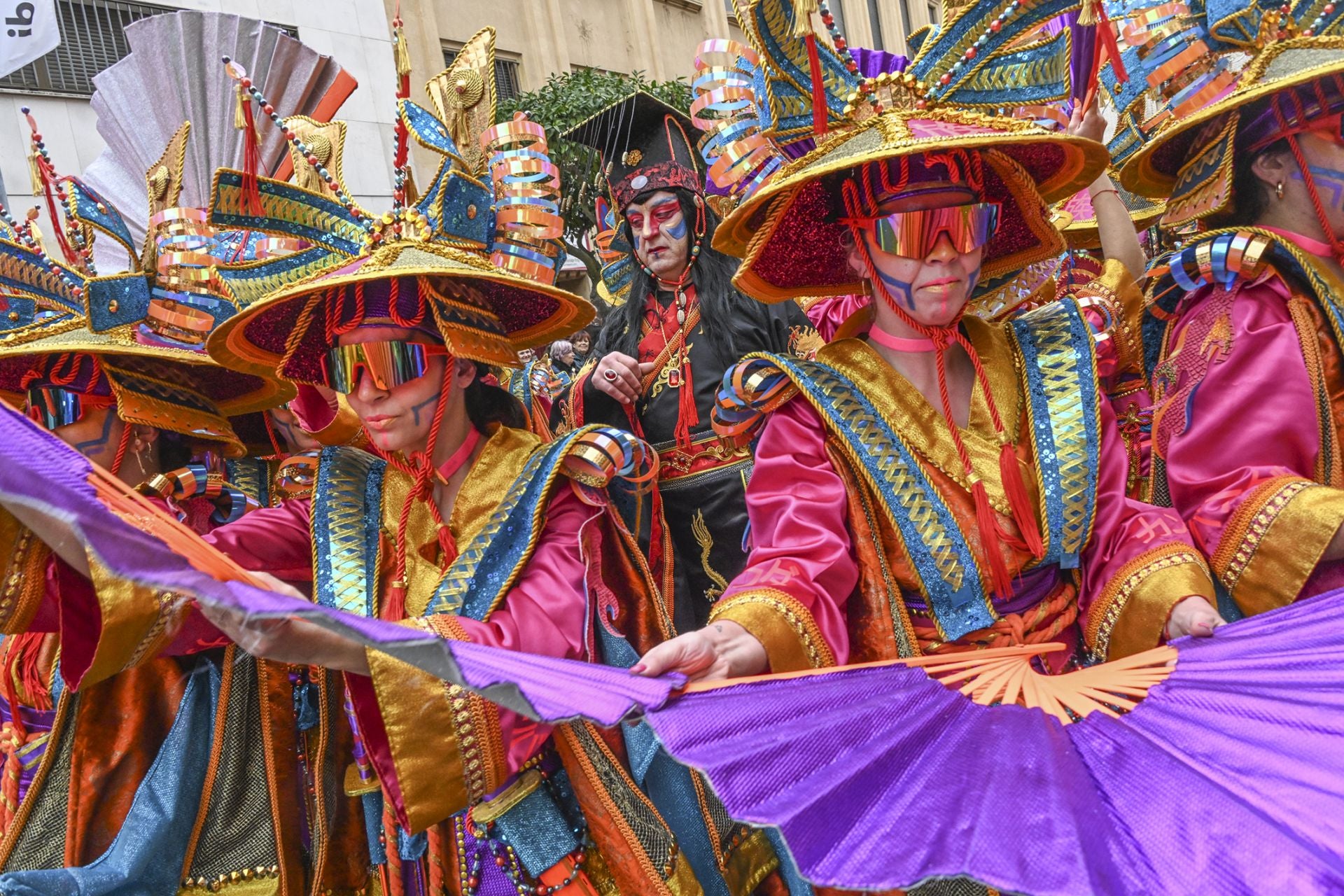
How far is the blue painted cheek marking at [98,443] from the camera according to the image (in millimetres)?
2744

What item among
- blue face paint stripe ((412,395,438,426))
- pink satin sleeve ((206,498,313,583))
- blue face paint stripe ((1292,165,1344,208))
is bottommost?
pink satin sleeve ((206,498,313,583))

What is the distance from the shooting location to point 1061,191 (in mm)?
2359

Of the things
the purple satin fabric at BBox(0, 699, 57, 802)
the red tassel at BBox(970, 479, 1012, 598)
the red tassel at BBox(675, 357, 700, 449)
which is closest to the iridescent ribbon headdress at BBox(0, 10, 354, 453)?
the purple satin fabric at BBox(0, 699, 57, 802)

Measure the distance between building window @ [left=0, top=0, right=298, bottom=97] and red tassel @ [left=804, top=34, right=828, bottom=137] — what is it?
9.14 m

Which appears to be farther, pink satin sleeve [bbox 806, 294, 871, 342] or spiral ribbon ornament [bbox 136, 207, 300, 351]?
pink satin sleeve [bbox 806, 294, 871, 342]

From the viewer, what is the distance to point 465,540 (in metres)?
2.33

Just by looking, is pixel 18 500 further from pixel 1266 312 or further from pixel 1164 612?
pixel 1266 312

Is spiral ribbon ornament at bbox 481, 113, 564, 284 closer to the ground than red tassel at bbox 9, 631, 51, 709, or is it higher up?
higher up

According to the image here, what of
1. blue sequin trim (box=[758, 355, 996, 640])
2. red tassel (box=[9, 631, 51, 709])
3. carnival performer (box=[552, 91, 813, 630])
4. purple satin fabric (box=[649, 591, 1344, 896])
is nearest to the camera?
purple satin fabric (box=[649, 591, 1344, 896])

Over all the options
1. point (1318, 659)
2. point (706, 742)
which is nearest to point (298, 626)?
point (706, 742)

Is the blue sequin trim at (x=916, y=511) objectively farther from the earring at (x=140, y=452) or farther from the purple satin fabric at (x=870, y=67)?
the earring at (x=140, y=452)

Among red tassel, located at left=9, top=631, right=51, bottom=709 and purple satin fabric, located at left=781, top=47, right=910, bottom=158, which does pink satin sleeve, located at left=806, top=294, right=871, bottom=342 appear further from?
red tassel, located at left=9, top=631, right=51, bottom=709

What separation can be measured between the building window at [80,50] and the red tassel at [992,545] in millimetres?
9636

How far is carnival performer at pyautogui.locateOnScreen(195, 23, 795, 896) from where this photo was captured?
1998mm
